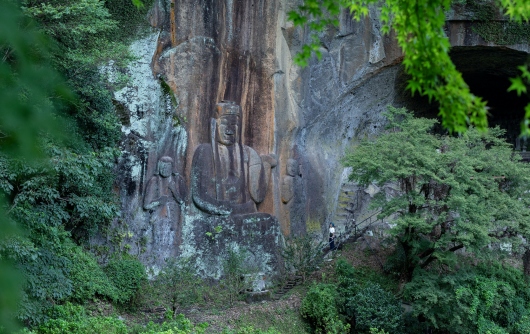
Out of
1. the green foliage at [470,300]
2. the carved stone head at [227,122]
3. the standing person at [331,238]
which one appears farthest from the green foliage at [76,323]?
the standing person at [331,238]

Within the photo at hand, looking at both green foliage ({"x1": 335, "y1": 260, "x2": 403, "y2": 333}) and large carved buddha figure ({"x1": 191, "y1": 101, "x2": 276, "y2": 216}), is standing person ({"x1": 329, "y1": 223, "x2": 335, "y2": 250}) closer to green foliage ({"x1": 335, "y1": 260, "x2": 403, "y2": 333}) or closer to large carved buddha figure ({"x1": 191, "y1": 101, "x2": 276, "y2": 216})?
large carved buddha figure ({"x1": 191, "y1": 101, "x2": 276, "y2": 216})

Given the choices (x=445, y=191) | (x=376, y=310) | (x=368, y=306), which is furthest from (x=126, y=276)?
(x=445, y=191)

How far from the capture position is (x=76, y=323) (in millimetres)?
11422

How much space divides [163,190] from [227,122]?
2600 mm

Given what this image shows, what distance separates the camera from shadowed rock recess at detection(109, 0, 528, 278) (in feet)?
53.1

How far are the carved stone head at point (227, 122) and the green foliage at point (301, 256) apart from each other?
3.25m

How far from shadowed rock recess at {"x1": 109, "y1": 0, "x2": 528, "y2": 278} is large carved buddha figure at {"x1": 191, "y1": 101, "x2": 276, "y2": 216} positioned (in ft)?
0.10

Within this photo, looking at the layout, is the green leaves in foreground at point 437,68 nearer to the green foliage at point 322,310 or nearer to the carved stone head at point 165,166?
the green foliage at point 322,310

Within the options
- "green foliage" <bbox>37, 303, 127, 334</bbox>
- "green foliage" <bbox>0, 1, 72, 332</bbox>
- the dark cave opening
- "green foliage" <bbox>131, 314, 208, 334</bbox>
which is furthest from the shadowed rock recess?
"green foliage" <bbox>0, 1, 72, 332</bbox>

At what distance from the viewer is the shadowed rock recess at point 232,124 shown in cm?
1617

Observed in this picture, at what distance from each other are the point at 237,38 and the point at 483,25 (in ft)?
26.1


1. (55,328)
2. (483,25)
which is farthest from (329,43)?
(55,328)

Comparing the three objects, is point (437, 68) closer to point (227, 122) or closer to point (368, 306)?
point (368, 306)

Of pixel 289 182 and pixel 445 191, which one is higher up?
pixel 445 191
